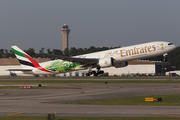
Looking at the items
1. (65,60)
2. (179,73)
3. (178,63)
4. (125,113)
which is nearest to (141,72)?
(179,73)

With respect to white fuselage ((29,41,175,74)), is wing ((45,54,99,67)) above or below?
below

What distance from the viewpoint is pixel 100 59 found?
189 ft

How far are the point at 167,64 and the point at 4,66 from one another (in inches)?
3576

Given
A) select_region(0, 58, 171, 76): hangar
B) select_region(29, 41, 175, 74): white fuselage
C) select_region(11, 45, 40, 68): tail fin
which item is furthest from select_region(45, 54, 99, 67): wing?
select_region(0, 58, 171, 76): hangar

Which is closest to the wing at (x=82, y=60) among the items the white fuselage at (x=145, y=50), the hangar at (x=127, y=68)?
the white fuselage at (x=145, y=50)

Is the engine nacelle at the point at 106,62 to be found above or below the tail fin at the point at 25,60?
below

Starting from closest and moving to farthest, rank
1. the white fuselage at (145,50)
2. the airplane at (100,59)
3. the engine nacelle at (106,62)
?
the white fuselage at (145,50) → the airplane at (100,59) → the engine nacelle at (106,62)

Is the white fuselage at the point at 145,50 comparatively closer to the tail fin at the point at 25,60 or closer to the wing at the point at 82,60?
the wing at the point at 82,60

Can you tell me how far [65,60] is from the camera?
197ft

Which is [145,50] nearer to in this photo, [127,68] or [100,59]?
[100,59]

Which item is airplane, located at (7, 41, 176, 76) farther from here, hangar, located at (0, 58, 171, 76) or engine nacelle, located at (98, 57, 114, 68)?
hangar, located at (0, 58, 171, 76)

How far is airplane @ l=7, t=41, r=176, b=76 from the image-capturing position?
52906 mm

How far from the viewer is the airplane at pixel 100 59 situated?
52.9 m

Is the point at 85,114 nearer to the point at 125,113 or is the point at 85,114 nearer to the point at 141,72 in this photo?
the point at 125,113
